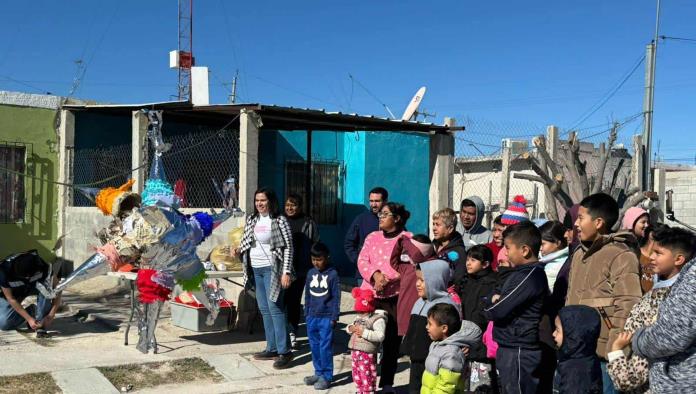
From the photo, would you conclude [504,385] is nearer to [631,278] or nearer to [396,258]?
[631,278]

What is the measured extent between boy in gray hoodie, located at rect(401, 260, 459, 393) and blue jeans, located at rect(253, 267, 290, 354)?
72.0 inches

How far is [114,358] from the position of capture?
21.4 ft

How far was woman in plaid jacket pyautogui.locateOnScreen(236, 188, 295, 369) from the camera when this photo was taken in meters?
6.52

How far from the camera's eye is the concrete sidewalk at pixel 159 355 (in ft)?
19.4

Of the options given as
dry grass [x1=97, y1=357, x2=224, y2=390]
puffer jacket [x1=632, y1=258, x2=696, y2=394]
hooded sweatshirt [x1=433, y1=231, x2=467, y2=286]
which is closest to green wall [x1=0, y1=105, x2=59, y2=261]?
dry grass [x1=97, y1=357, x2=224, y2=390]

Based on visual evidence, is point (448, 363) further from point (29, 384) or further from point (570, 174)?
point (570, 174)

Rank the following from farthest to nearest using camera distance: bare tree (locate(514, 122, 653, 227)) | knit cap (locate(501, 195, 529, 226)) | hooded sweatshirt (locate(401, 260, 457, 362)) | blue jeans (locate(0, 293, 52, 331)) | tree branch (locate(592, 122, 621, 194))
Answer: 1. tree branch (locate(592, 122, 621, 194))
2. bare tree (locate(514, 122, 653, 227))
3. blue jeans (locate(0, 293, 52, 331))
4. knit cap (locate(501, 195, 529, 226))
5. hooded sweatshirt (locate(401, 260, 457, 362))

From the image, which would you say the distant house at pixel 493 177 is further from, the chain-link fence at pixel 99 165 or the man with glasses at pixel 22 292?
the man with glasses at pixel 22 292

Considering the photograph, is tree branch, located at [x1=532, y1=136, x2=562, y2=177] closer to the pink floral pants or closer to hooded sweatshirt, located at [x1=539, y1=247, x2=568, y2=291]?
hooded sweatshirt, located at [x1=539, y1=247, x2=568, y2=291]

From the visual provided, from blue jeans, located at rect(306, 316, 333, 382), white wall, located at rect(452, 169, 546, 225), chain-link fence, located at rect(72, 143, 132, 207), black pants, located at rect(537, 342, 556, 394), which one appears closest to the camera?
black pants, located at rect(537, 342, 556, 394)

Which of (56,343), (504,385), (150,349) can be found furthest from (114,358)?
(504,385)

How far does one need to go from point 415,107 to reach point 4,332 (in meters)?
8.11

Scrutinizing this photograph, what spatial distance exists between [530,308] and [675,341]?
5.10 feet

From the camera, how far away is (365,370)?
5422 millimetres
